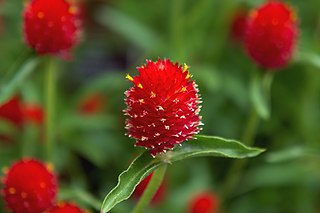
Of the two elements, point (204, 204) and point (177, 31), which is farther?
point (177, 31)

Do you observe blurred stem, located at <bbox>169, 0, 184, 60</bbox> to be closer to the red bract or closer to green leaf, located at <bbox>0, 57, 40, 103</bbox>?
the red bract

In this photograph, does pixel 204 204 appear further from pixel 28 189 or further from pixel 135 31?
pixel 135 31

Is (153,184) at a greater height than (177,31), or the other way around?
(177,31)

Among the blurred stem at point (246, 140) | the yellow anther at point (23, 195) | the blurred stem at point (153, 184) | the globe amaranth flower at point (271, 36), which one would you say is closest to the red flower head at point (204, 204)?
the blurred stem at point (246, 140)

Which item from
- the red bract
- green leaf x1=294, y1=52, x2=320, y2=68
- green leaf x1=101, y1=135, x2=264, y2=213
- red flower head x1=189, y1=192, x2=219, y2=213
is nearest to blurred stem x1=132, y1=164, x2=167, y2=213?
green leaf x1=101, y1=135, x2=264, y2=213

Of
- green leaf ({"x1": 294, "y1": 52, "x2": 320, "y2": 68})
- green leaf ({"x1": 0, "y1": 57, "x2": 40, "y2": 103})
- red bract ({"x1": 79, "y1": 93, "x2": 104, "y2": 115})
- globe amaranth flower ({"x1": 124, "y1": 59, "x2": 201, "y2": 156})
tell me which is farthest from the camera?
red bract ({"x1": 79, "y1": 93, "x2": 104, "y2": 115})

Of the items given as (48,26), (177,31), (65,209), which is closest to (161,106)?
(65,209)

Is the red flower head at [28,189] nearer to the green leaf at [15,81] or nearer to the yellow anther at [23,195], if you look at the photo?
the yellow anther at [23,195]
